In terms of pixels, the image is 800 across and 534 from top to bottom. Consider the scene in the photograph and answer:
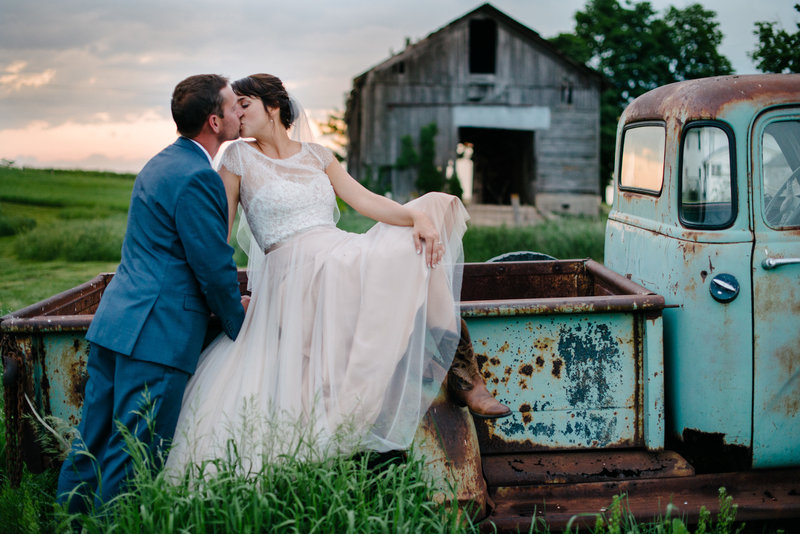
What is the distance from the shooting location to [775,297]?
3102 mm

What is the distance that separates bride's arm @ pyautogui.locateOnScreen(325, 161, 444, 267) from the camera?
3.07 meters

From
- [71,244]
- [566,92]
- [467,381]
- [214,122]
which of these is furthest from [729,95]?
[566,92]

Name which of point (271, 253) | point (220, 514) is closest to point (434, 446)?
point (220, 514)

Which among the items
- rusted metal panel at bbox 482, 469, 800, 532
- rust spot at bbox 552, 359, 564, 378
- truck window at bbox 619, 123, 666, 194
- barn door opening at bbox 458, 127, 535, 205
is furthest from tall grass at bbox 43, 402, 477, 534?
barn door opening at bbox 458, 127, 535, 205

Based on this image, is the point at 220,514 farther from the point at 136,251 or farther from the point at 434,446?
the point at 136,251

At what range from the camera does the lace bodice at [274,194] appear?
3.31 metres

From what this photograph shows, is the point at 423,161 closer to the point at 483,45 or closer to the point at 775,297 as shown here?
the point at 483,45

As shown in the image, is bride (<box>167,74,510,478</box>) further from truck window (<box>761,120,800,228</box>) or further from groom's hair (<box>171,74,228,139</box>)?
truck window (<box>761,120,800,228</box>)

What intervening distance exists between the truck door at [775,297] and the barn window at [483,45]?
56.5ft

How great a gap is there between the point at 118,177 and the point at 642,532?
1295 inches

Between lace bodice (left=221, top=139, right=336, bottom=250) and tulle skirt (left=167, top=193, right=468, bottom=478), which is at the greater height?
lace bodice (left=221, top=139, right=336, bottom=250)

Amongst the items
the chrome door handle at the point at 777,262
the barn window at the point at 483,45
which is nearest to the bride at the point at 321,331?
the chrome door handle at the point at 777,262

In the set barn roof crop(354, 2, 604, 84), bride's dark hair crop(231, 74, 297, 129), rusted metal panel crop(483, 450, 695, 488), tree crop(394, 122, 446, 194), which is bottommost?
rusted metal panel crop(483, 450, 695, 488)

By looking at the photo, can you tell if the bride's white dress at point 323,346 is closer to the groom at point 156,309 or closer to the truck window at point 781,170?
the groom at point 156,309
